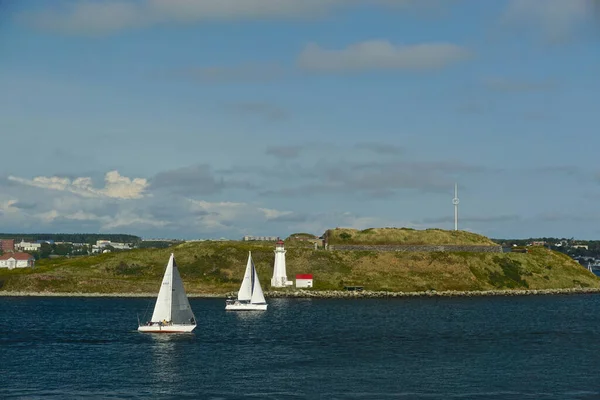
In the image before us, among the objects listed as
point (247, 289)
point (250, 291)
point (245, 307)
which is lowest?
point (245, 307)

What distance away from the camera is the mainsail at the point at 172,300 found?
317 ft

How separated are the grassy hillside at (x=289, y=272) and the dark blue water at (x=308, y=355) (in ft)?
126

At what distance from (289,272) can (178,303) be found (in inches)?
3407

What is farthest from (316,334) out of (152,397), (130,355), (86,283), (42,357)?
(86,283)

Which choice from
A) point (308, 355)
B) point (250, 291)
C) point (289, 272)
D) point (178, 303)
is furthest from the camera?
point (289, 272)

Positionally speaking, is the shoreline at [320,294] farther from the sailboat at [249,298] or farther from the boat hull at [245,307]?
the boat hull at [245,307]

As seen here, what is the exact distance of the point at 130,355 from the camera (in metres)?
83.2

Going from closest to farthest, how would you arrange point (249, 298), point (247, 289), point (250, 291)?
1. point (249, 298)
2. point (247, 289)
3. point (250, 291)

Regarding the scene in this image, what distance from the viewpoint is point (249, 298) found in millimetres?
140875

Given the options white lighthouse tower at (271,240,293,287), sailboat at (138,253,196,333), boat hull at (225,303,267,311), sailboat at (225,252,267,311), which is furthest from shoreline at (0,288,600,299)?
sailboat at (138,253,196,333)

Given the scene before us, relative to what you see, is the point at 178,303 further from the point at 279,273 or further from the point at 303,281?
the point at 303,281

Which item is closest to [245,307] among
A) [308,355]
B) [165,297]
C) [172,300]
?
[172,300]

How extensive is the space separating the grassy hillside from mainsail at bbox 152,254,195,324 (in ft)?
238

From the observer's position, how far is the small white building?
176 m
